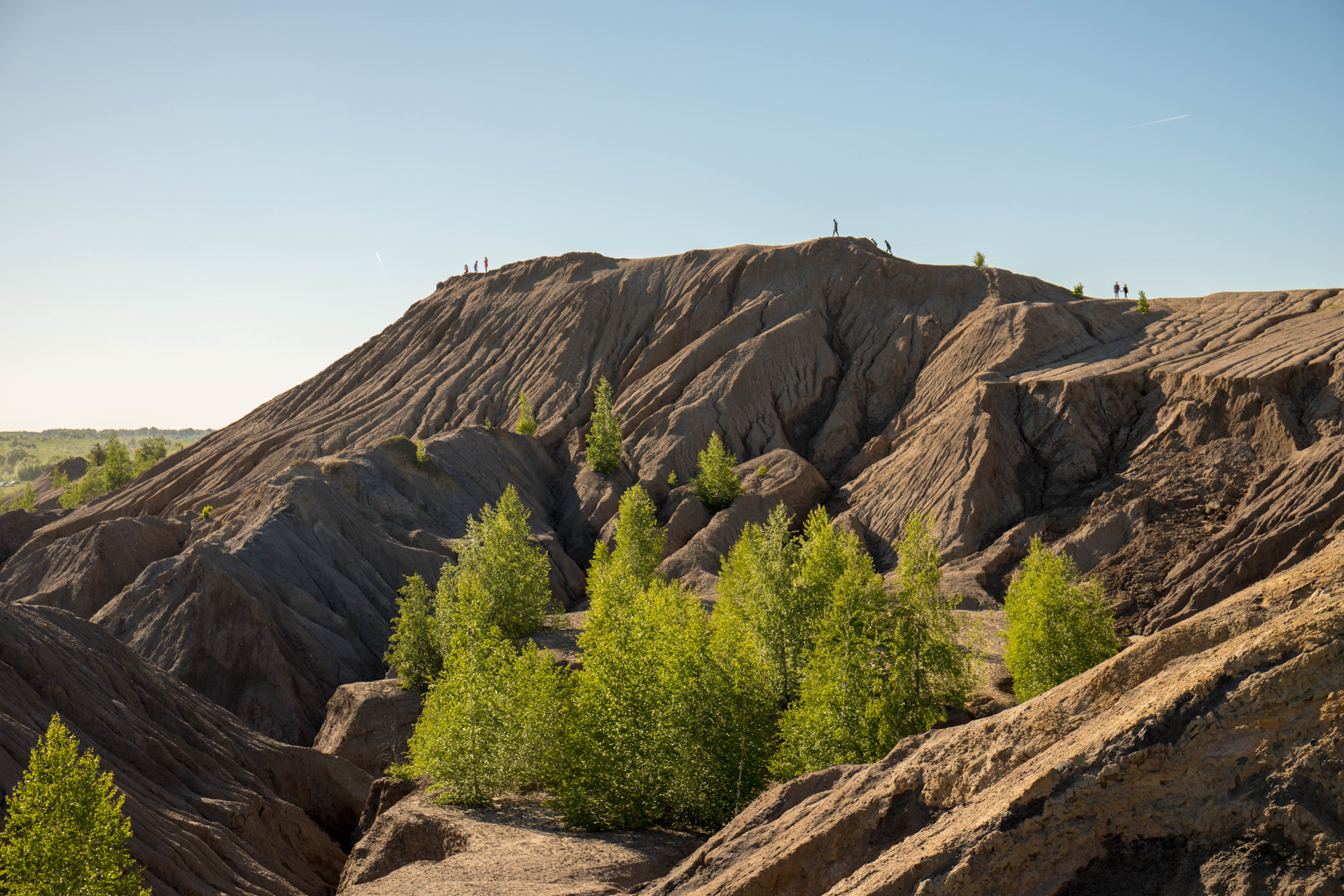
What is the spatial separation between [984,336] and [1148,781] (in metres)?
66.7

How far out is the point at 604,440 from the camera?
238ft

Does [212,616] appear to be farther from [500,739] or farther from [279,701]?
[500,739]

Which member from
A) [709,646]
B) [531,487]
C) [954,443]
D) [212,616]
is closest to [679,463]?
[531,487]

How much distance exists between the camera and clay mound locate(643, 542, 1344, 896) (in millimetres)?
7676

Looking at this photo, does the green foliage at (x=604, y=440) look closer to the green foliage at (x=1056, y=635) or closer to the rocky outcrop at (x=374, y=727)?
the rocky outcrop at (x=374, y=727)

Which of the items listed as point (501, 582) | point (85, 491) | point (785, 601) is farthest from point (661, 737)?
point (85, 491)

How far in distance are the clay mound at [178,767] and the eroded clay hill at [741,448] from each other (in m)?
10.2

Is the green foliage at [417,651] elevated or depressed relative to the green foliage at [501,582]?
depressed

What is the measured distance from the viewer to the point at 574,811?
2169 cm

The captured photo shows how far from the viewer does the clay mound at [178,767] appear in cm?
2214

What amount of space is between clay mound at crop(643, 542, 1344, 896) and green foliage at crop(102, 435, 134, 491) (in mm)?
109959

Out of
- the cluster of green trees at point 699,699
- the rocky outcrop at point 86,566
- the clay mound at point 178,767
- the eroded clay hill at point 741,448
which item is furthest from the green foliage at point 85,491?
the cluster of green trees at point 699,699

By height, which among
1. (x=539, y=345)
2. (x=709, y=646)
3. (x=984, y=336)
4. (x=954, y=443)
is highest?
(x=539, y=345)

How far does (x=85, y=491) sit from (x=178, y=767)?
9280cm
